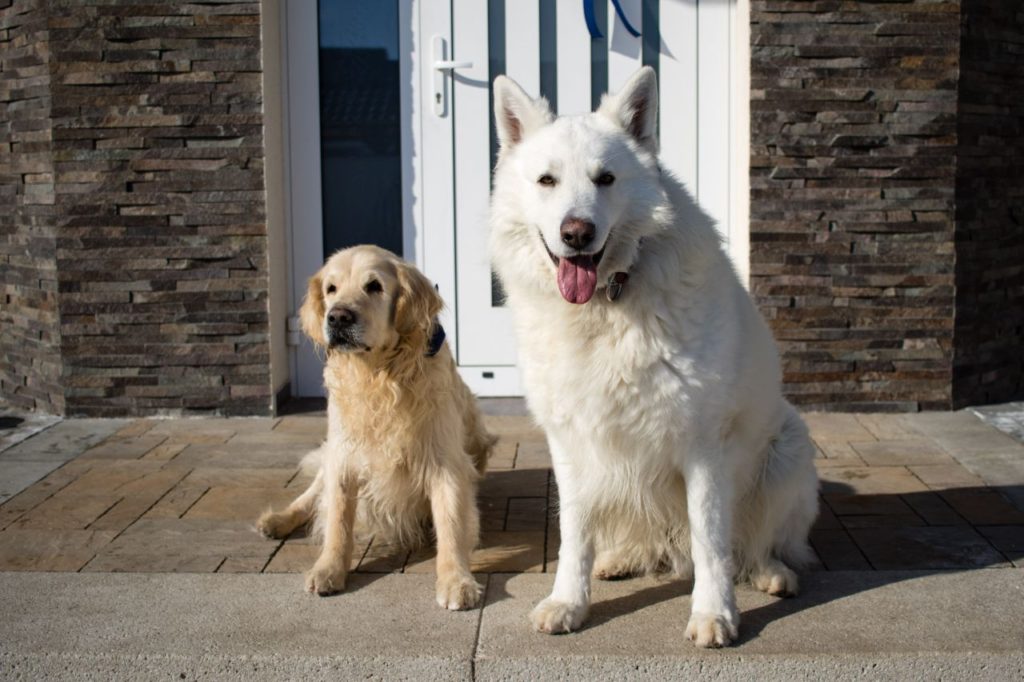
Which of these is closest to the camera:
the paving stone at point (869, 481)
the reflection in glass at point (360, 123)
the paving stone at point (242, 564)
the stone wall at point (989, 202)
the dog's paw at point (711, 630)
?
the dog's paw at point (711, 630)

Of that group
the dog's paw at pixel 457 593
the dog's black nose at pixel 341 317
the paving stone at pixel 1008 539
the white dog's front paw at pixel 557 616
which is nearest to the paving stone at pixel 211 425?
the dog's black nose at pixel 341 317

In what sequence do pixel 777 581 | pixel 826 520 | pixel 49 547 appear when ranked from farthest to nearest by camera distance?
1. pixel 826 520
2. pixel 49 547
3. pixel 777 581

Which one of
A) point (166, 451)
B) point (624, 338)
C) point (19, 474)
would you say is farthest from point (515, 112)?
point (19, 474)

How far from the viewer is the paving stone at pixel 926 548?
349cm

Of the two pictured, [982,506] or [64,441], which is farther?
[64,441]

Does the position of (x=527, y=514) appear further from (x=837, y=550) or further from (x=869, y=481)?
(x=869, y=481)

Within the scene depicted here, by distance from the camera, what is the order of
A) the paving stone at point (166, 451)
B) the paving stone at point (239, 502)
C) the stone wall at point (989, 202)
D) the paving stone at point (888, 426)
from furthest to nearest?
1. the stone wall at point (989, 202)
2. the paving stone at point (888, 426)
3. the paving stone at point (166, 451)
4. the paving stone at point (239, 502)

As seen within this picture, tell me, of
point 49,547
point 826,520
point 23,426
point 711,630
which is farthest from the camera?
point 23,426

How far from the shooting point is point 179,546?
12.4ft

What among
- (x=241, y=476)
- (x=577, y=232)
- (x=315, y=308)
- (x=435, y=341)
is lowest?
(x=241, y=476)

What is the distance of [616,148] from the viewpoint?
2.92 m

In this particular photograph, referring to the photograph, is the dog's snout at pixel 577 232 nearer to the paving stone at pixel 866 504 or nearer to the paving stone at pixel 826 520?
the paving stone at pixel 826 520

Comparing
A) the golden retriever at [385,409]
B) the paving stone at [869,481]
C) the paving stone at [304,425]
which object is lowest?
the paving stone at [869,481]

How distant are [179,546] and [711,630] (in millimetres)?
1894
